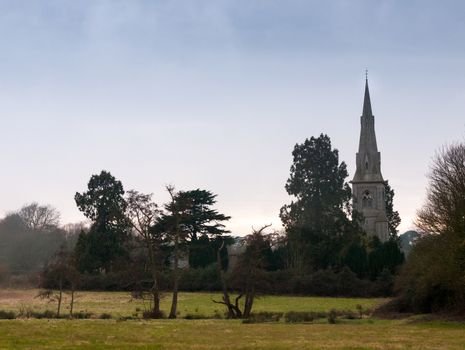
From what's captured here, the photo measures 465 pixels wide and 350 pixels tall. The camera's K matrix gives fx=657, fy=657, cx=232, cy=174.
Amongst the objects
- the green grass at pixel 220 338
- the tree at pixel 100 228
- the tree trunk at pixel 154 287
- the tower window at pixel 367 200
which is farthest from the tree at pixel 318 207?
the green grass at pixel 220 338

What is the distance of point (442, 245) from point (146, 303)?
22081 mm

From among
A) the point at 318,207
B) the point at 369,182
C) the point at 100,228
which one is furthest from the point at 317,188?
the point at 369,182

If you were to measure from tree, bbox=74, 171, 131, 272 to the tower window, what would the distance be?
3769 cm

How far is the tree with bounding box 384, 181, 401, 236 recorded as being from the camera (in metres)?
88.9

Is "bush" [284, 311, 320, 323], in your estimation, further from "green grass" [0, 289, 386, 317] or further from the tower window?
the tower window

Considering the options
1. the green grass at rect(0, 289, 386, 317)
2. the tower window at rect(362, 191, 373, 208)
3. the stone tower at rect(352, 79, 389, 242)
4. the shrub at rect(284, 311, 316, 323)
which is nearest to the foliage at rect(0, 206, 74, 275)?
the green grass at rect(0, 289, 386, 317)

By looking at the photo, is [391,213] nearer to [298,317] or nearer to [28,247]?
[28,247]

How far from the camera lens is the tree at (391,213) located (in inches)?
3499

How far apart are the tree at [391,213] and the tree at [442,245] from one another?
50.2 metres

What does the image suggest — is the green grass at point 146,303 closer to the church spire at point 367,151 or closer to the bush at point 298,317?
the bush at point 298,317

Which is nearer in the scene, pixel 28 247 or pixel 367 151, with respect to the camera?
pixel 28 247

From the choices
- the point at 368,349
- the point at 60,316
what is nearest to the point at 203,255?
the point at 60,316

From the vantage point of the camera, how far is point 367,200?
93375mm

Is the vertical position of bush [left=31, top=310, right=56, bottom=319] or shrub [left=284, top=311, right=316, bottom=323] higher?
shrub [left=284, top=311, right=316, bottom=323]
